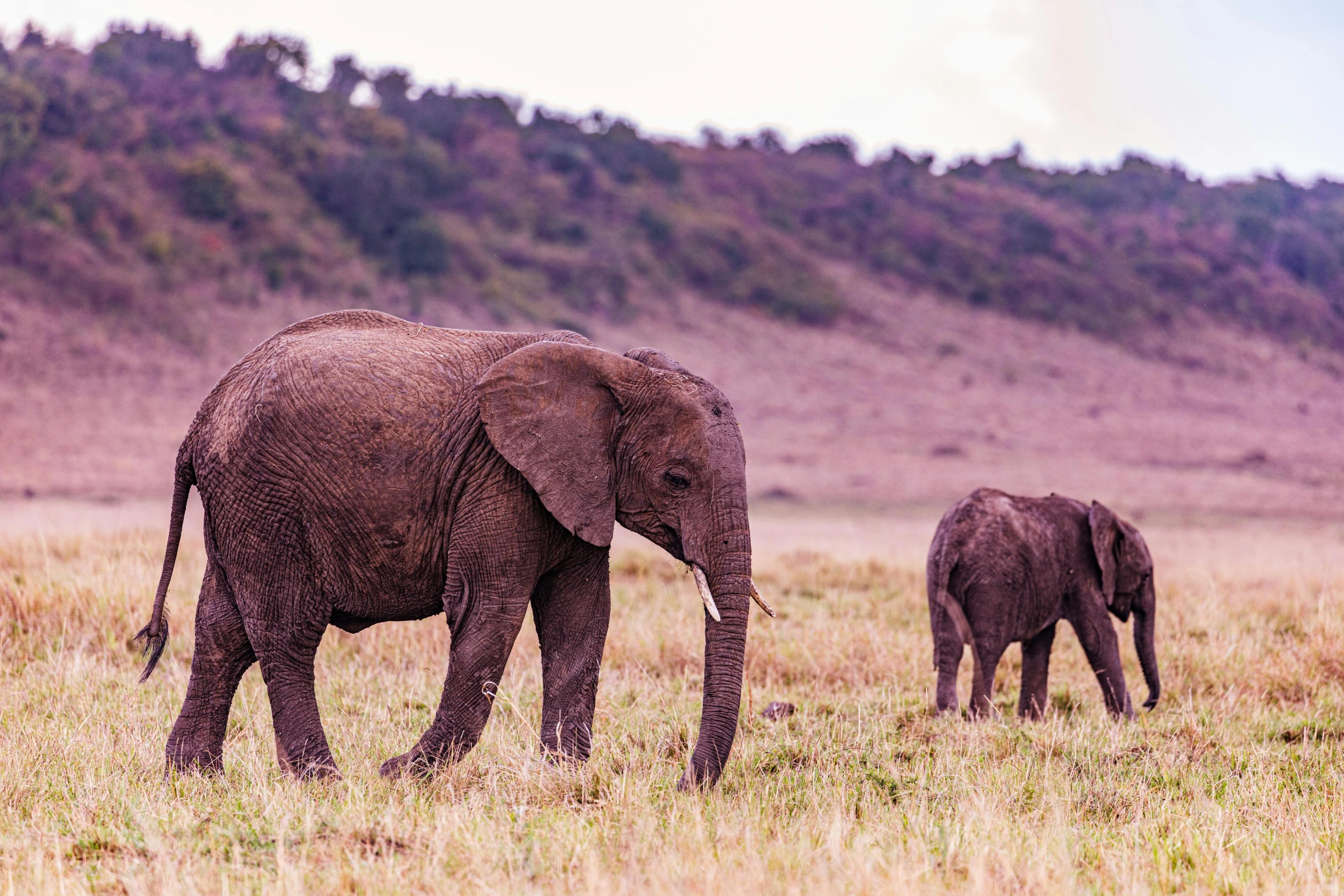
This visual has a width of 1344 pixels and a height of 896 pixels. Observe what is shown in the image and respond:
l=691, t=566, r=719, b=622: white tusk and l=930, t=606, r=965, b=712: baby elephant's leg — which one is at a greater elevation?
l=691, t=566, r=719, b=622: white tusk

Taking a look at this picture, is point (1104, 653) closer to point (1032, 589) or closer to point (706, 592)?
point (1032, 589)

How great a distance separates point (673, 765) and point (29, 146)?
35.7 meters

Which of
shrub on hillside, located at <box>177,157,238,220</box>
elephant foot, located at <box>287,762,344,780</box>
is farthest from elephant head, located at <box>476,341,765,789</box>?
shrub on hillside, located at <box>177,157,238,220</box>

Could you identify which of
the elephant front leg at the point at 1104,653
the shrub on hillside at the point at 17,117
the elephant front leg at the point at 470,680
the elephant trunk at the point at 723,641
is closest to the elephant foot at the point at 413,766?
the elephant front leg at the point at 470,680

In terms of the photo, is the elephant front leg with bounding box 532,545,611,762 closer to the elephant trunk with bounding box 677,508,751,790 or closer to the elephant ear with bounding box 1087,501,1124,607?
the elephant trunk with bounding box 677,508,751,790

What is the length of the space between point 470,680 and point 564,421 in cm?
118

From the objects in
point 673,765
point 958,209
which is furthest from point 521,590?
point 958,209

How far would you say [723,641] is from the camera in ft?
18.7

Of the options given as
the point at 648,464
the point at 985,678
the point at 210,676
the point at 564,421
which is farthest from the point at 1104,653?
the point at 210,676

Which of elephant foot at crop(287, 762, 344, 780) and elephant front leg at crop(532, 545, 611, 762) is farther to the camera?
elephant front leg at crop(532, 545, 611, 762)

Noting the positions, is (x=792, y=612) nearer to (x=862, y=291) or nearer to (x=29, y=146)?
(x=29, y=146)

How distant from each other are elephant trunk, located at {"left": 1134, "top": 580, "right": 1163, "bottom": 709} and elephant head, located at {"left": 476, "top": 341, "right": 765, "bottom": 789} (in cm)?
403

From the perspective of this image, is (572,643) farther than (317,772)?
Yes

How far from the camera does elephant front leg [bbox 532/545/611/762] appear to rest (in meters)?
6.13
